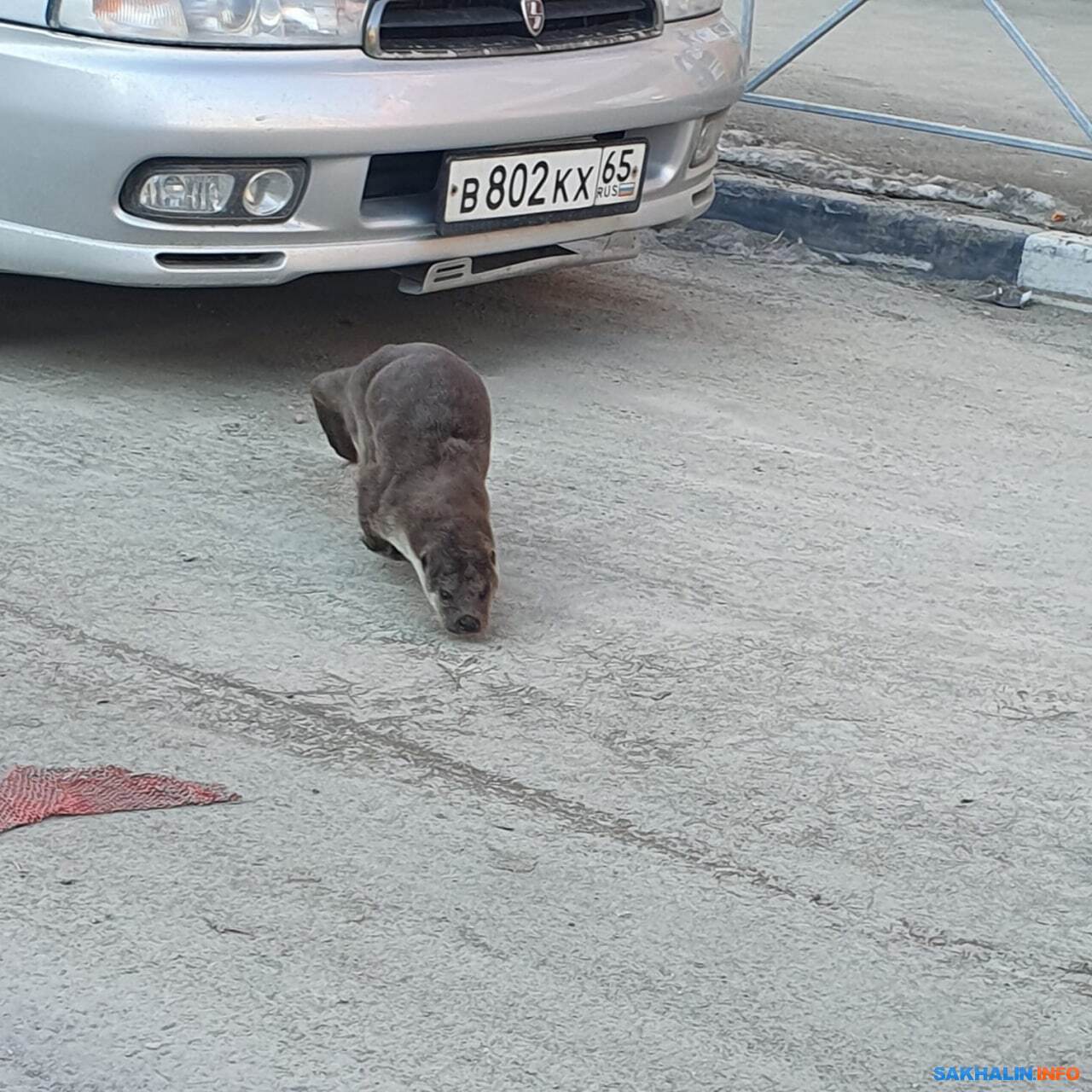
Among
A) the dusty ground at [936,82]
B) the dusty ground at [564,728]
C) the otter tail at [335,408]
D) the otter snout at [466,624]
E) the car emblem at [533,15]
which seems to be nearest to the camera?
the dusty ground at [564,728]

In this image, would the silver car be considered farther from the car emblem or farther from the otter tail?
the otter tail

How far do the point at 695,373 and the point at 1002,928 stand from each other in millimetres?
2797

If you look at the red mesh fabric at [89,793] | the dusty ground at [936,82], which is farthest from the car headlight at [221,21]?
the dusty ground at [936,82]

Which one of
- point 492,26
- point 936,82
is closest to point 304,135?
point 492,26

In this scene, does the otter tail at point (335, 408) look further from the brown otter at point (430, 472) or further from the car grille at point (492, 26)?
the car grille at point (492, 26)

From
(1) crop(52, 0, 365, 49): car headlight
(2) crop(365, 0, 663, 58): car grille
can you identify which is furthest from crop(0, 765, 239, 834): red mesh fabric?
(2) crop(365, 0, 663, 58): car grille

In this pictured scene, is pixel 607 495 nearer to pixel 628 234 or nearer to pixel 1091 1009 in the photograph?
pixel 628 234

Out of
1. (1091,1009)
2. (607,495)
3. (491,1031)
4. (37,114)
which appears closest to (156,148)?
(37,114)

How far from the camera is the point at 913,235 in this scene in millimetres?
6723

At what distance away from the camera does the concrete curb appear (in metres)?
6.42

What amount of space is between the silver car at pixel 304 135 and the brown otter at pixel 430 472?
70 cm

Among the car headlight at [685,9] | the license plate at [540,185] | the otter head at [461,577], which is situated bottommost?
the otter head at [461,577]

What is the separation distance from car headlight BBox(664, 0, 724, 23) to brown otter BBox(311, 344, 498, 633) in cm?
182

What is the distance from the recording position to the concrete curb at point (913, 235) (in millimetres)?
6422
